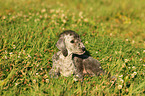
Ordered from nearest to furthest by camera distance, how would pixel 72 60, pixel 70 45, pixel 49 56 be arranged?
pixel 70 45
pixel 72 60
pixel 49 56

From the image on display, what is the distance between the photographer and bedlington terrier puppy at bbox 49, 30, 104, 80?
11.8 feet

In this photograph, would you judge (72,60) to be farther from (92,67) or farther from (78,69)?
(92,67)

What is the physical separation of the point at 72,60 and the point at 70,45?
1.24 ft

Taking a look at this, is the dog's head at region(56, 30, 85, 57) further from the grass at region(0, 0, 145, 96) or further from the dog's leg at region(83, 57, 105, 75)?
the grass at region(0, 0, 145, 96)

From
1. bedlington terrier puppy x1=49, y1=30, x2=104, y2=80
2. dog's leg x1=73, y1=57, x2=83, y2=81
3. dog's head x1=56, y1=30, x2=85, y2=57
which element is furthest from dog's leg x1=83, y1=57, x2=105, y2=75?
dog's head x1=56, y1=30, x2=85, y2=57

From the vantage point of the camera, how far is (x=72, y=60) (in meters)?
3.75

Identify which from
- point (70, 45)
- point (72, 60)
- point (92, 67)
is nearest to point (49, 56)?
point (72, 60)

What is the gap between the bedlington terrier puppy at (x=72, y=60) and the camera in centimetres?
358

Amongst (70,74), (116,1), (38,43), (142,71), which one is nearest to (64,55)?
(70,74)

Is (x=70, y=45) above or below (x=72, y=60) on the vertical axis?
above

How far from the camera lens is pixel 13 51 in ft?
14.7

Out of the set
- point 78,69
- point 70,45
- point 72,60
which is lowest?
point 78,69

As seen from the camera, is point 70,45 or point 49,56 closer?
point 70,45

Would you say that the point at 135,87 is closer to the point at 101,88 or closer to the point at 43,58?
the point at 101,88
